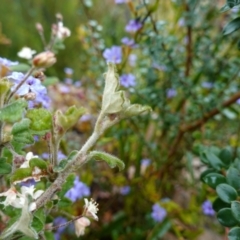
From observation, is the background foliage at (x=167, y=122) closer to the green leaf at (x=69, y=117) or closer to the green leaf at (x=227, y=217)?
the green leaf at (x=227, y=217)

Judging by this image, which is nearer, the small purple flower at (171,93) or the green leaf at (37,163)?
the green leaf at (37,163)

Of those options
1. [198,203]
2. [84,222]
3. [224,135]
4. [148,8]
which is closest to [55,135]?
[84,222]

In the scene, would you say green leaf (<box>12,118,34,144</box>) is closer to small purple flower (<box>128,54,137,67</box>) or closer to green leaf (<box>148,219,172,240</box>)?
green leaf (<box>148,219,172,240</box>)

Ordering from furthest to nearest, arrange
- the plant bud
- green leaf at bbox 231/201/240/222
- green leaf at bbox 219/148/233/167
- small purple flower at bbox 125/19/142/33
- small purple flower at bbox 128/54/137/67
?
small purple flower at bbox 128/54/137/67, small purple flower at bbox 125/19/142/33, green leaf at bbox 219/148/233/167, green leaf at bbox 231/201/240/222, the plant bud

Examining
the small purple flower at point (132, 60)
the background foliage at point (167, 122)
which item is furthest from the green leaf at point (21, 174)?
the small purple flower at point (132, 60)

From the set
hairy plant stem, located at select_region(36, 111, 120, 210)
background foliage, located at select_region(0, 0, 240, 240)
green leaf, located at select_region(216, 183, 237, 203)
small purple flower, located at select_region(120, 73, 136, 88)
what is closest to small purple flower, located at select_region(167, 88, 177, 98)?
background foliage, located at select_region(0, 0, 240, 240)

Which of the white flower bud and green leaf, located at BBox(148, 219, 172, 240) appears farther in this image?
green leaf, located at BBox(148, 219, 172, 240)

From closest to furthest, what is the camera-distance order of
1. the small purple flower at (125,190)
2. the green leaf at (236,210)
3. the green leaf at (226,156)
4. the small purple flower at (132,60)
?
1. the green leaf at (236,210)
2. the green leaf at (226,156)
3. the small purple flower at (125,190)
4. the small purple flower at (132,60)
